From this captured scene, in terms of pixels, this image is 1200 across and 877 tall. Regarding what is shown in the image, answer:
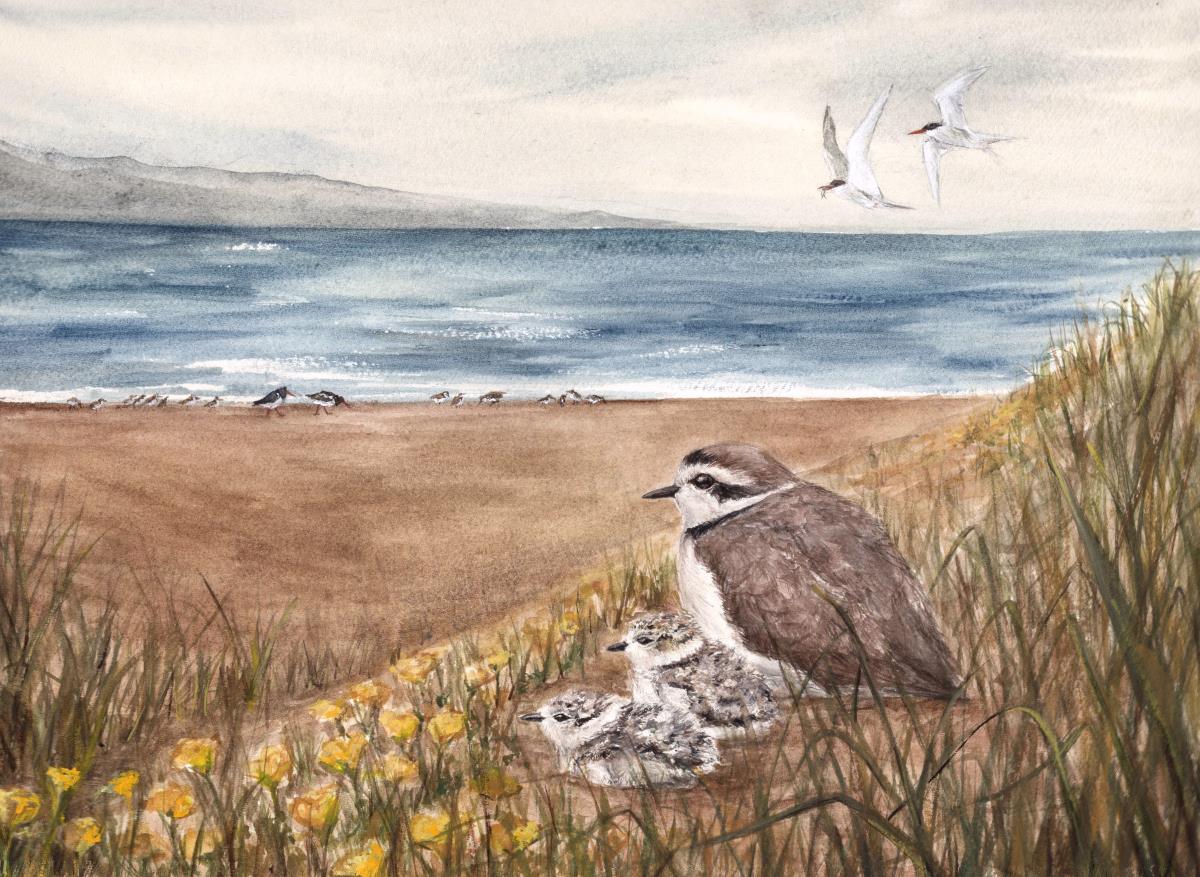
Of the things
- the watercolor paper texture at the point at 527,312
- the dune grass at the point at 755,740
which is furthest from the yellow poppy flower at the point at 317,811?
the watercolor paper texture at the point at 527,312

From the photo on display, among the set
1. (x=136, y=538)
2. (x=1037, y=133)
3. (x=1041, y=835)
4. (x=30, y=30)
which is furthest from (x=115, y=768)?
(x=1037, y=133)

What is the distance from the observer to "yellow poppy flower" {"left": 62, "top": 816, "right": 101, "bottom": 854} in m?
1.70

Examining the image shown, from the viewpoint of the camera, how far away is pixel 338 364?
3.86 meters

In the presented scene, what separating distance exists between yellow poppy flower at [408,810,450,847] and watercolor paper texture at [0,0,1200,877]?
2.56 feet

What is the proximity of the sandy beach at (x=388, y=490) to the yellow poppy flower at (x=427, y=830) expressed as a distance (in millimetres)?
1831

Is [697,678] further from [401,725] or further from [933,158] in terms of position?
[933,158]

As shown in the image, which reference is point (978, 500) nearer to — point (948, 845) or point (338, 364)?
point (948, 845)

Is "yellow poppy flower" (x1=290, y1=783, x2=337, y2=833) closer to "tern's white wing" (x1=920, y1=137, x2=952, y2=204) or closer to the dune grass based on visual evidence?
the dune grass

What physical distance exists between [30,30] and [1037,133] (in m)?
3.77

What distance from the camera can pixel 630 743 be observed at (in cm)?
193

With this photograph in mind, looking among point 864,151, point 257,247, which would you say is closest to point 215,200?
point 257,247

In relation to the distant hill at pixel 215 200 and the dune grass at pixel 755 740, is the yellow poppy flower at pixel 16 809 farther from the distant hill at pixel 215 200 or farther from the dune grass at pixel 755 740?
the distant hill at pixel 215 200

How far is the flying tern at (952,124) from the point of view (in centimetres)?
352

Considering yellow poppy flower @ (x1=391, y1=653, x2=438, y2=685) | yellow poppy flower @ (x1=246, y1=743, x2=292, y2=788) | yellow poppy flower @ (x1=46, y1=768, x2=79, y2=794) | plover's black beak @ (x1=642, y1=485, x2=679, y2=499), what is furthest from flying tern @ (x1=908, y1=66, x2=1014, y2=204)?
yellow poppy flower @ (x1=46, y1=768, x2=79, y2=794)
